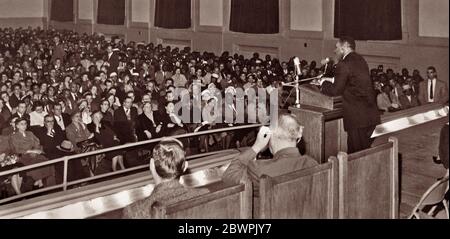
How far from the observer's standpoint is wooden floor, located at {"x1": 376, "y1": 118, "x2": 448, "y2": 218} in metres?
4.08

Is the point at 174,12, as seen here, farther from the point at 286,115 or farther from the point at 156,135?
the point at 286,115

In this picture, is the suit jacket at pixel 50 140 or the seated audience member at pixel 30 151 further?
the suit jacket at pixel 50 140

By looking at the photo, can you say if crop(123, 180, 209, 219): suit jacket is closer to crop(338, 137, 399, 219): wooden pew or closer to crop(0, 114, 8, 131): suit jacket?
crop(338, 137, 399, 219): wooden pew

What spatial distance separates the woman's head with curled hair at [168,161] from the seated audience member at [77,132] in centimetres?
381

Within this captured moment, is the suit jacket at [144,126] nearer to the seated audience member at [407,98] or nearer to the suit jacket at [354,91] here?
the suit jacket at [354,91]

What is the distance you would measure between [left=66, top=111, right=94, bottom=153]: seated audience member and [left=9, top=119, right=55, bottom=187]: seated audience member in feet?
1.28

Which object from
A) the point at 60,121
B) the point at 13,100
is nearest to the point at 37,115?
the point at 60,121

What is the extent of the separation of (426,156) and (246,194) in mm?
2383

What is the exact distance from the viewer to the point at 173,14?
15.5 meters

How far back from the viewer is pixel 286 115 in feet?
10.4

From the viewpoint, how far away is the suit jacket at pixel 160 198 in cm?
265

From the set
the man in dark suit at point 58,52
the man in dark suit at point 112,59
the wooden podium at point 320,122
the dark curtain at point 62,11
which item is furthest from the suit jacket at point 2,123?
the dark curtain at point 62,11

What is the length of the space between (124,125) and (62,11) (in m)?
14.1

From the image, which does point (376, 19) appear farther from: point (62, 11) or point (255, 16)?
point (62, 11)
